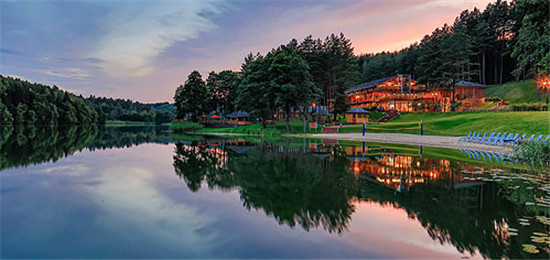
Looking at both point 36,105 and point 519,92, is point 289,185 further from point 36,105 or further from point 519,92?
point 36,105

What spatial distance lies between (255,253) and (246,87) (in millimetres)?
39145

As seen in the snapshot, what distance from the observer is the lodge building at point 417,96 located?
56031 millimetres

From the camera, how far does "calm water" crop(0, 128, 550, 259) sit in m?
4.99

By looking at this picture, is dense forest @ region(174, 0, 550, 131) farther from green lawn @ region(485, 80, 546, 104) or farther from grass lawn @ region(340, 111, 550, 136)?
grass lawn @ region(340, 111, 550, 136)

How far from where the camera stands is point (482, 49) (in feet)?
241

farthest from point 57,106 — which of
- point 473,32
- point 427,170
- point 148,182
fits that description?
point 473,32

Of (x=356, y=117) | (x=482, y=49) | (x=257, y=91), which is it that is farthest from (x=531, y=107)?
(x=482, y=49)

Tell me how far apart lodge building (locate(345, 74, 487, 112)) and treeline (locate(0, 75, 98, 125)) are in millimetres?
84586

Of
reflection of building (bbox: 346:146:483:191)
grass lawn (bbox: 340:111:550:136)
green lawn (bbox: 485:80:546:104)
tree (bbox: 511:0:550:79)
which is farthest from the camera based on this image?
green lawn (bbox: 485:80:546:104)

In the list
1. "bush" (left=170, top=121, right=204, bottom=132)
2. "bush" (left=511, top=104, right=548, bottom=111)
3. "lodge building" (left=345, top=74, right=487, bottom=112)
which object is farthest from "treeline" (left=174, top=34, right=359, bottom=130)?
"bush" (left=511, top=104, right=548, bottom=111)

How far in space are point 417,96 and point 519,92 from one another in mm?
20575

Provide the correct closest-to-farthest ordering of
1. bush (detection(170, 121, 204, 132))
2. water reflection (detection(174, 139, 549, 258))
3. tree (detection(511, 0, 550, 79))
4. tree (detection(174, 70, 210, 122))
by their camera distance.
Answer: water reflection (detection(174, 139, 549, 258)) → tree (detection(511, 0, 550, 79)) → bush (detection(170, 121, 204, 132)) → tree (detection(174, 70, 210, 122))

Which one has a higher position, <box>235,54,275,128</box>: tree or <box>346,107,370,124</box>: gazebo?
<box>235,54,275,128</box>: tree

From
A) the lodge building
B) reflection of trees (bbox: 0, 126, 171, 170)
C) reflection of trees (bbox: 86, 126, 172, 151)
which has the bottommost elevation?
reflection of trees (bbox: 86, 126, 172, 151)
